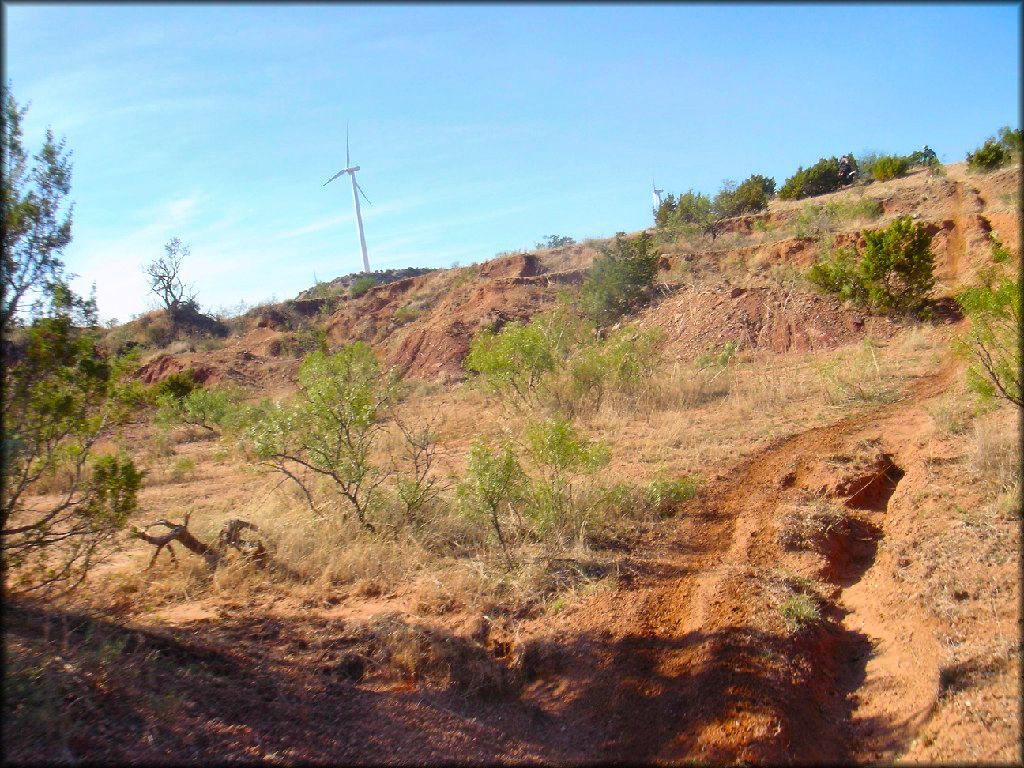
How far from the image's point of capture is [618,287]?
24.0 metres

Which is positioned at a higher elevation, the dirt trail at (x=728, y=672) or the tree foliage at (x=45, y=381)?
the tree foliage at (x=45, y=381)

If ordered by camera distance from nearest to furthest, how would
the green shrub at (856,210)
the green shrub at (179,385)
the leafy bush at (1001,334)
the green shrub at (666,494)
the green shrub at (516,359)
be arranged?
the leafy bush at (1001,334), the green shrub at (666,494), the green shrub at (516,359), the green shrub at (179,385), the green shrub at (856,210)

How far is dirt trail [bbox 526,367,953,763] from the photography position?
3984 millimetres

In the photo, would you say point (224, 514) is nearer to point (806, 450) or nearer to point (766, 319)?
point (806, 450)

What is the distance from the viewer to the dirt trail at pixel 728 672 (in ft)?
13.1

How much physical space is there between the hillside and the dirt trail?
2 cm

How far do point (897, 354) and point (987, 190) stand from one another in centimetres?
1221

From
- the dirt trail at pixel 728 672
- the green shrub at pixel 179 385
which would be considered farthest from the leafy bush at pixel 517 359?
the green shrub at pixel 179 385

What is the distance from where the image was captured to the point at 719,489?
809 cm

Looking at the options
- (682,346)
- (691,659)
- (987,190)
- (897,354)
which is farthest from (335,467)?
(987,190)

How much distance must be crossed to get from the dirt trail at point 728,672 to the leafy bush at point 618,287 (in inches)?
699

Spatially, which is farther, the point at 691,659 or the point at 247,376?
the point at 247,376

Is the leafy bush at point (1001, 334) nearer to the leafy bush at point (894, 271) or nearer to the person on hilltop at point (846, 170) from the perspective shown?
the leafy bush at point (894, 271)

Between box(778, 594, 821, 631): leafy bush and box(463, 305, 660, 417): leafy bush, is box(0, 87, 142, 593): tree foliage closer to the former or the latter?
box(778, 594, 821, 631): leafy bush
